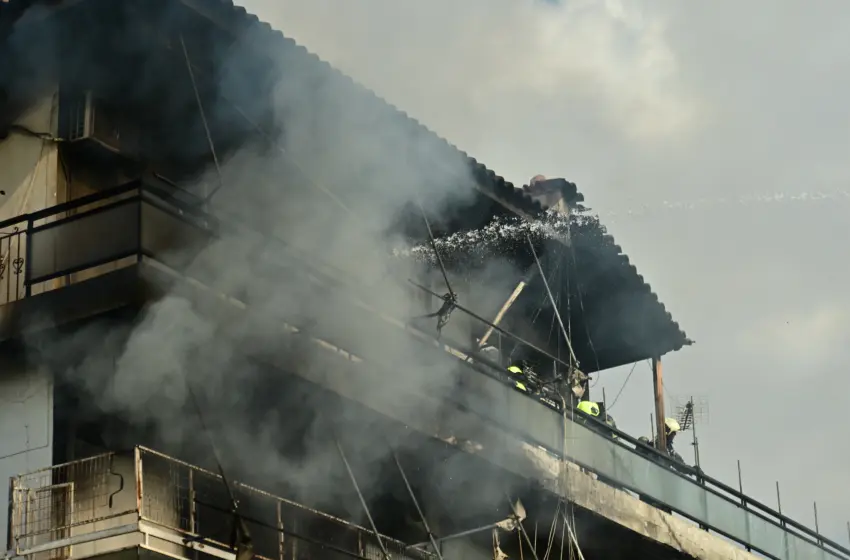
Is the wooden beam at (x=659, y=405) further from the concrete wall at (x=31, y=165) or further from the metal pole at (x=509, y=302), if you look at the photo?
the concrete wall at (x=31, y=165)

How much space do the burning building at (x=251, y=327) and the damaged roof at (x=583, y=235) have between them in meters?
0.05

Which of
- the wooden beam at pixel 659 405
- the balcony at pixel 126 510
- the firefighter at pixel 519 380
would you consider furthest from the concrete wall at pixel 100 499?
the wooden beam at pixel 659 405

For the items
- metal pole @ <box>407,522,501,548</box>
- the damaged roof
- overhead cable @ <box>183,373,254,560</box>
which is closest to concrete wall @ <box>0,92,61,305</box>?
the damaged roof

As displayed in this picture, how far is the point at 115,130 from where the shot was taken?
16766 millimetres

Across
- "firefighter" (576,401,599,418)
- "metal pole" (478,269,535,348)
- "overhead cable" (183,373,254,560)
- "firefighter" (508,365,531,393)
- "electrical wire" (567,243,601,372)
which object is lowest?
"overhead cable" (183,373,254,560)

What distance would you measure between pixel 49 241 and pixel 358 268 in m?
3.82

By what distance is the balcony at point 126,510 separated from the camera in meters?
14.1

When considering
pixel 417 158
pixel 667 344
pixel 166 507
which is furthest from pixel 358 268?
pixel 667 344

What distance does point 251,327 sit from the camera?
1539cm

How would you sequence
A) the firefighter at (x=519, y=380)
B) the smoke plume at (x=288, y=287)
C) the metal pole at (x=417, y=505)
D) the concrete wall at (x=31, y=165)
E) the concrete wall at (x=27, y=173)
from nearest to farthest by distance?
1. the smoke plume at (x=288, y=287)
2. the concrete wall at (x=27, y=173)
3. the concrete wall at (x=31, y=165)
4. the metal pole at (x=417, y=505)
5. the firefighter at (x=519, y=380)

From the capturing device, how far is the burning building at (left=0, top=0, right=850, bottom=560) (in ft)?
49.1

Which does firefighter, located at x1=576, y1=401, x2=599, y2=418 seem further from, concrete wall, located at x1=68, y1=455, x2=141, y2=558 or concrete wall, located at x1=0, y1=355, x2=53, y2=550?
concrete wall, located at x1=0, y1=355, x2=53, y2=550

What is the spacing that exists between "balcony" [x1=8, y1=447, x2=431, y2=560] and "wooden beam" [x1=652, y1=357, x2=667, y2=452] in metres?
8.34

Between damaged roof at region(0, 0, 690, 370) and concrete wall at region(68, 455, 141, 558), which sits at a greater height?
damaged roof at region(0, 0, 690, 370)
